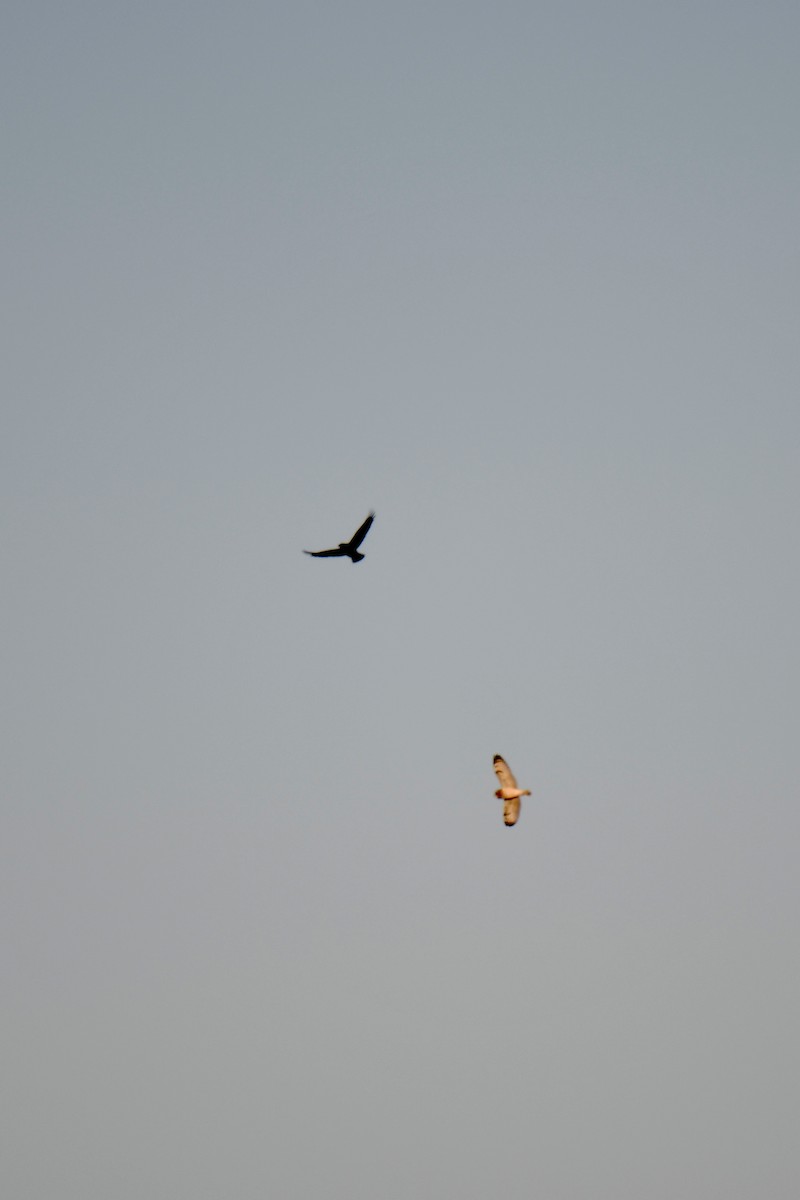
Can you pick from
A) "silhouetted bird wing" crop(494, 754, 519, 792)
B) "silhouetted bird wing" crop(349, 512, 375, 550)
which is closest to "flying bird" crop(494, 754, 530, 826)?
"silhouetted bird wing" crop(494, 754, 519, 792)

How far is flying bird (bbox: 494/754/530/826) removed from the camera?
85188 mm

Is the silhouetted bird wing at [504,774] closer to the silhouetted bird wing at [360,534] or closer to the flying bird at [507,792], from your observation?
the flying bird at [507,792]

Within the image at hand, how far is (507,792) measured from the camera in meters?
86.0

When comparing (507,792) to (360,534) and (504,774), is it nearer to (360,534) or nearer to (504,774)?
(504,774)

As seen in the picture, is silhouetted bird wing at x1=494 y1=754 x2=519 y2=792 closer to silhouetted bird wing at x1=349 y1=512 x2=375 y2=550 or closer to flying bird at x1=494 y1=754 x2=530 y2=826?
flying bird at x1=494 y1=754 x2=530 y2=826

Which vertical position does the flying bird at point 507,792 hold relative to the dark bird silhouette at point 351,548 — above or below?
below

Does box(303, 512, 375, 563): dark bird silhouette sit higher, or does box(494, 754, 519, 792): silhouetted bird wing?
box(303, 512, 375, 563): dark bird silhouette

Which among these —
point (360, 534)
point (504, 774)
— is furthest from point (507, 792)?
point (360, 534)

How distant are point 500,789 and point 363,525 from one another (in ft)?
42.0

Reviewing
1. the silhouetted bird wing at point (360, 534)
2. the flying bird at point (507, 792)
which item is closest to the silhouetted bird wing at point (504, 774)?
the flying bird at point (507, 792)

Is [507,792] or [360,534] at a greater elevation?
[360,534]

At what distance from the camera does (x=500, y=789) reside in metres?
86.0

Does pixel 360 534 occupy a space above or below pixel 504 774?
above

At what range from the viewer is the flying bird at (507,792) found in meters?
85.2
